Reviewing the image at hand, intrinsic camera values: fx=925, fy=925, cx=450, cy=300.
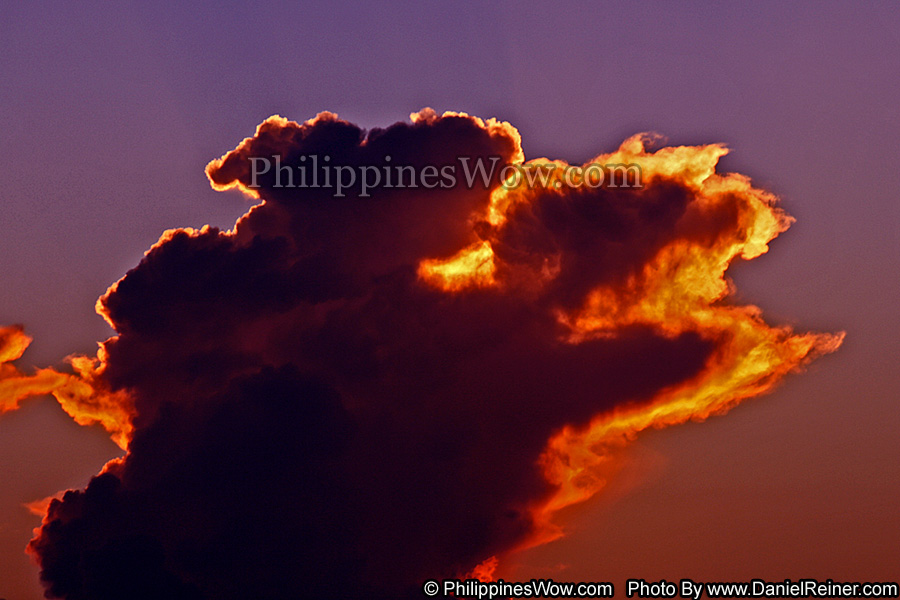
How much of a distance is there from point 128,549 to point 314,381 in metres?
26.4

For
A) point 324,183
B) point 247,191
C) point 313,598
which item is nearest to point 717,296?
point 324,183

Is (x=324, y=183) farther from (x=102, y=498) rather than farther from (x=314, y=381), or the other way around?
(x=102, y=498)

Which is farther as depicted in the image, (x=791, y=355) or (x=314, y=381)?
(x=314, y=381)

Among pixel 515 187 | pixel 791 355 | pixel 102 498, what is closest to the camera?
pixel 791 355

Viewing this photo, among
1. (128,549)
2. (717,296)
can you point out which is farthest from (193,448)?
(717,296)

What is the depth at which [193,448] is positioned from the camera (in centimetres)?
9775

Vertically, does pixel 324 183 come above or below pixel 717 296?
above

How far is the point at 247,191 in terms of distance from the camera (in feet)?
311

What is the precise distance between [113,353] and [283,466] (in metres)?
21.9

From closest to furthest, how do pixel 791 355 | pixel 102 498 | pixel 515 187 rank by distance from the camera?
pixel 791 355, pixel 515 187, pixel 102 498

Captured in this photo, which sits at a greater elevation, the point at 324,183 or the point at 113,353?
the point at 324,183

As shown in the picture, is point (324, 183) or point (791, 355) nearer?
point (791, 355)

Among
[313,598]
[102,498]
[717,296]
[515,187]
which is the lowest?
[313,598]

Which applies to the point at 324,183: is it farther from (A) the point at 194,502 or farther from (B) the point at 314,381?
(A) the point at 194,502
